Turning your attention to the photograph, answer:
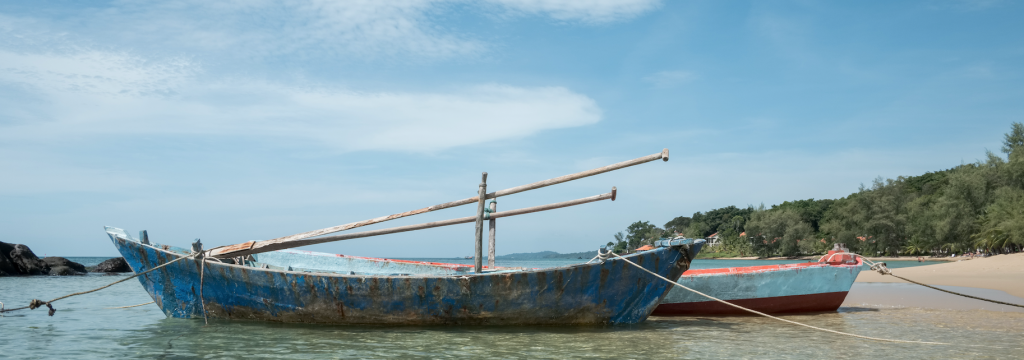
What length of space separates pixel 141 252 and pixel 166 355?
3.66m

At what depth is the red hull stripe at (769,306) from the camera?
12.6m

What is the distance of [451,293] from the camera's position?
32.8ft

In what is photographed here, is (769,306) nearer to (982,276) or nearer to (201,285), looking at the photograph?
(201,285)

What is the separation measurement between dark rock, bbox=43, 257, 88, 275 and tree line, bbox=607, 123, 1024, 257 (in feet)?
92.6

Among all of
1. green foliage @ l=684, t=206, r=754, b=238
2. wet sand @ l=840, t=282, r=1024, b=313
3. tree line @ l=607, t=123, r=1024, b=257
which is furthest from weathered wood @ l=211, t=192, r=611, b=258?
green foliage @ l=684, t=206, r=754, b=238

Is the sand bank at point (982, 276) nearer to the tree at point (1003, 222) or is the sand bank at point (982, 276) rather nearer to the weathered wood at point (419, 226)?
the weathered wood at point (419, 226)

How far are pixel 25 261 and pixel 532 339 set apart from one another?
31770mm

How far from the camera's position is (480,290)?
9922 mm

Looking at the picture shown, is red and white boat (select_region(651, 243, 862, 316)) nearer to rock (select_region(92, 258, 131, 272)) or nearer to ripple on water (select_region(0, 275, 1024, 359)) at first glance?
ripple on water (select_region(0, 275, 1024, 359))

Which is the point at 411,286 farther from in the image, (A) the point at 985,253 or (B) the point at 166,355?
(A) the point at 985,253

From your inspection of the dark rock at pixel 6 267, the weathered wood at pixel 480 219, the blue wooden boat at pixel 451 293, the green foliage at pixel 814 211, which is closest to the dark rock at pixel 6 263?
the dark rock at pixel 6 267

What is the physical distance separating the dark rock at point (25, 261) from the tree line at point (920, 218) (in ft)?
90.7

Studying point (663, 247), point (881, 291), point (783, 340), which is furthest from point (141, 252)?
point (881, 291)

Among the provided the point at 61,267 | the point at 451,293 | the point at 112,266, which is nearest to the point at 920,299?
the point at 451,293
